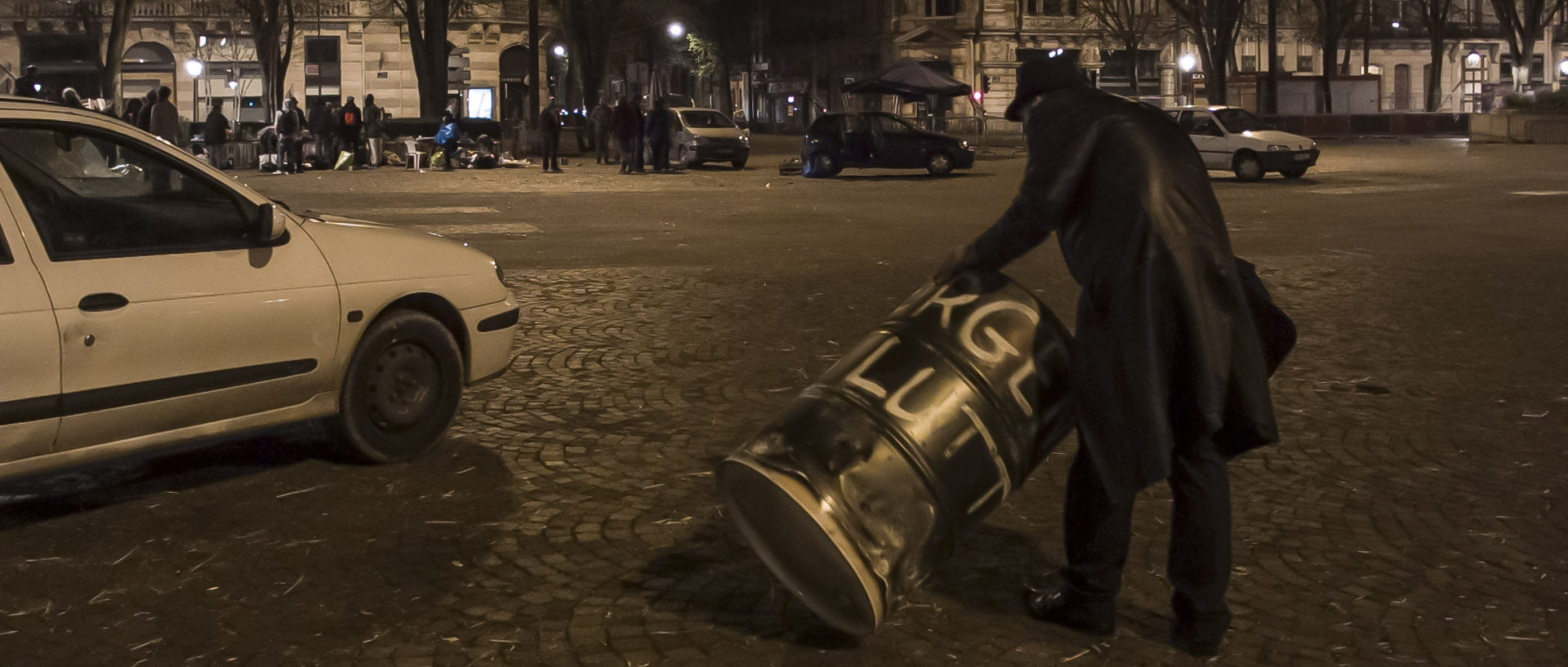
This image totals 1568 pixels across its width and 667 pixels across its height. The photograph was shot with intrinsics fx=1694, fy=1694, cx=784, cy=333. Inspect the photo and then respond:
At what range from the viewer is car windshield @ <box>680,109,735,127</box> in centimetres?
3672

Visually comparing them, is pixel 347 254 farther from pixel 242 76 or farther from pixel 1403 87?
pixel 1403 87

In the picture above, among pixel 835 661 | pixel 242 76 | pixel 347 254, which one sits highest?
pixel 242 76

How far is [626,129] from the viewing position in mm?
33438

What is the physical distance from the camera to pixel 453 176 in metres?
32.4

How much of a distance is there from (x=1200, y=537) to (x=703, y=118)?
33272 millimetres

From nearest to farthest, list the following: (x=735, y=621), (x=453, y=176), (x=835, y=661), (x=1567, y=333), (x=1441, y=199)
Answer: (x=835, y=661) → (x=735, y=621) → (x=1567, y=333) → (x=1441, y=199) → (x=453, y=176)

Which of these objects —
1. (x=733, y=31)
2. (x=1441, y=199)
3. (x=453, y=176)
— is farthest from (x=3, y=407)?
(x=733, y=31)

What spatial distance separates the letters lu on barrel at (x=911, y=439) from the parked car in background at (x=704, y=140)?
3110 centimetres

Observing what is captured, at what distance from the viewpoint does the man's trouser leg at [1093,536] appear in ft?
14.5

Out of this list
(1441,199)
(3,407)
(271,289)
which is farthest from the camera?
(1441,199)

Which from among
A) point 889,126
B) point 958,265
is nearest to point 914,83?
point 889,126

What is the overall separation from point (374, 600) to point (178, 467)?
2219 mm

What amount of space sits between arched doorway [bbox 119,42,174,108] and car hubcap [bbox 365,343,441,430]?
63121 millimetres

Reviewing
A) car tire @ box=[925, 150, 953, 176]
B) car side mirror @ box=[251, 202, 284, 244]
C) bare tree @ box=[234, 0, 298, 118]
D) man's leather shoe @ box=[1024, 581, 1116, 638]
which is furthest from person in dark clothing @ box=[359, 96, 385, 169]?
man's leather shoe @ box=[1024, 581, 1116, 638]
